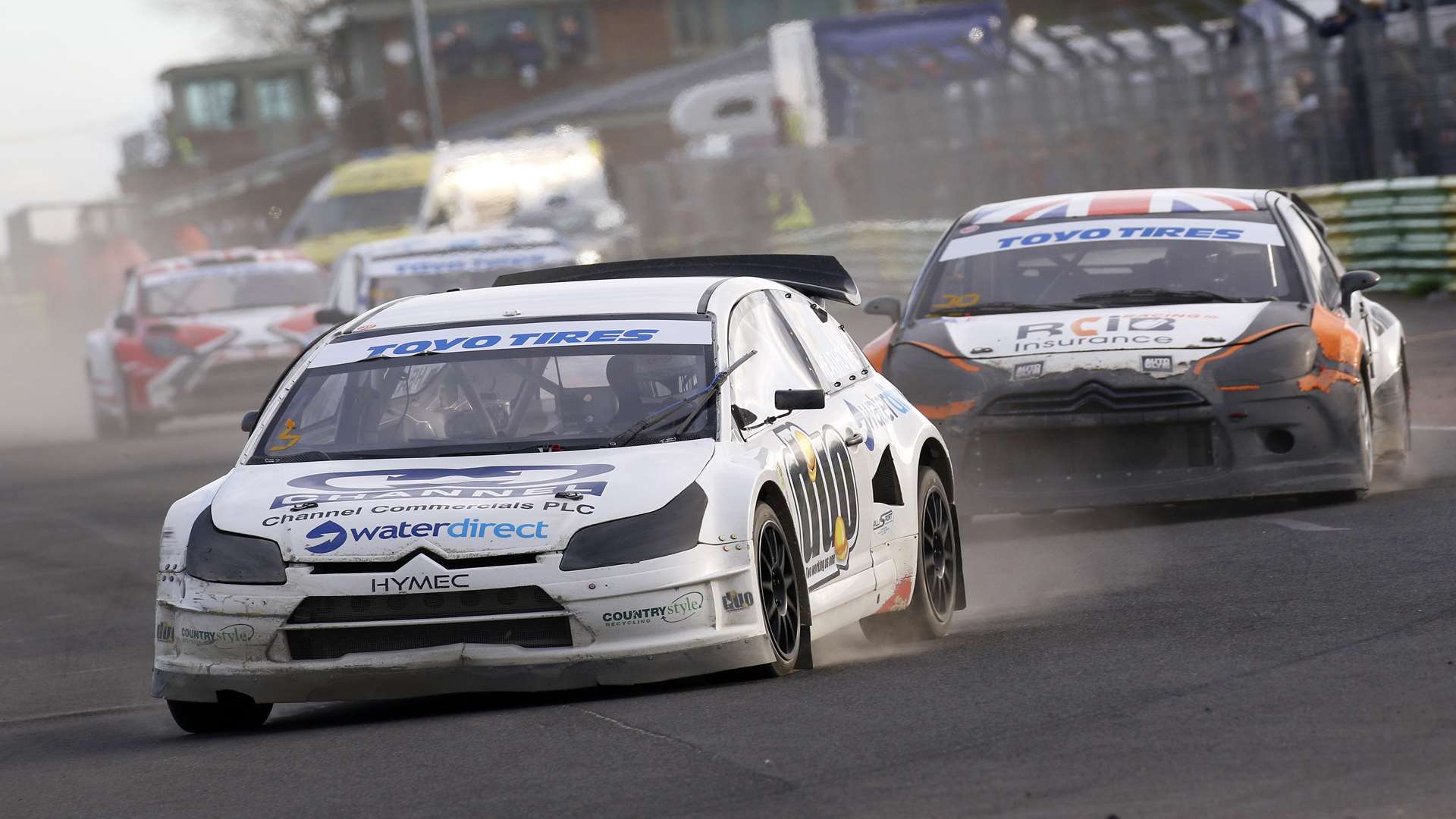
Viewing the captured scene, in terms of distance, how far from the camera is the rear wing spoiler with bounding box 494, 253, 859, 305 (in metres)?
9.37

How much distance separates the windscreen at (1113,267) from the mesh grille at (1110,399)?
66 cm

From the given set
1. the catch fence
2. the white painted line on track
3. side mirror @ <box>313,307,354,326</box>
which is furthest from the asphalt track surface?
the catch fence

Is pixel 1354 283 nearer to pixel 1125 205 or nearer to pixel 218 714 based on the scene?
pixel 1125 205

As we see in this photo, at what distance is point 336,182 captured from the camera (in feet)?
112

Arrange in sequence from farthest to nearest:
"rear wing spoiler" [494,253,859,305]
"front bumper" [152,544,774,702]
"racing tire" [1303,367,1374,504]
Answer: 1. "racing tire" [1303,367,1374,504]
2. "rear wing spoiler" [494,253,859,305]
3. "front bumper" [152,544,774,702]

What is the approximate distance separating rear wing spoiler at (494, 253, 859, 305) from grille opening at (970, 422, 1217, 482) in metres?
1.84

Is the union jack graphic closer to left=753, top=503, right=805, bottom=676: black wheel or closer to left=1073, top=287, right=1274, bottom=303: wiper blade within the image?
left=1073, top=287, right=1274, bottom=303: wiper blade

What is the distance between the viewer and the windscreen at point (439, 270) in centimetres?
2053

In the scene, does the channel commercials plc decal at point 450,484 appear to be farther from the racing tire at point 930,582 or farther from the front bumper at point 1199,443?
the front bumper at point 1199,443

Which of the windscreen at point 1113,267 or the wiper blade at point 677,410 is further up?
the wiper blade at point 677,410

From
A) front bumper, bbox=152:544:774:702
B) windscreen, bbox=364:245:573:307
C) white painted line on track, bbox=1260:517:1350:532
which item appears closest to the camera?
front bumper, bbox=152:544:774:702

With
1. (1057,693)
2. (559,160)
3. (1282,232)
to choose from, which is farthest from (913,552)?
(559,160)

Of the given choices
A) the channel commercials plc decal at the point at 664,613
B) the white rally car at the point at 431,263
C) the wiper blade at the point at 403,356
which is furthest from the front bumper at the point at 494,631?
the white rally car at the point at 431,263

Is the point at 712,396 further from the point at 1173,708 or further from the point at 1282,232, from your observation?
the point at 1282,232
